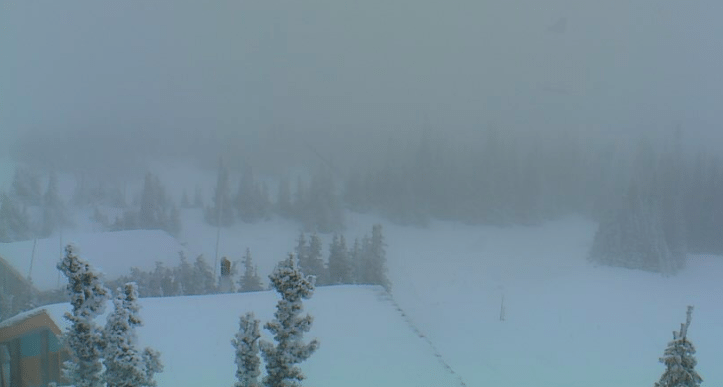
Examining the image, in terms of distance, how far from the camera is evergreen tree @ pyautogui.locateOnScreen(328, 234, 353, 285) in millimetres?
29031

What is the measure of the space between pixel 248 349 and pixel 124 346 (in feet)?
3.54

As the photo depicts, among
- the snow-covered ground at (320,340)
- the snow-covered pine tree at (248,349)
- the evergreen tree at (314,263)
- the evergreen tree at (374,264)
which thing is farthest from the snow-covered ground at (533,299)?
the snow-covered pine tree at (248,349)

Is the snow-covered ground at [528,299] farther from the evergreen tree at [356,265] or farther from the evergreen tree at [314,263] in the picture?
the evergreen tree at [314,263]

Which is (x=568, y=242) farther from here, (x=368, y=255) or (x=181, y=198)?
(x=181, y=198)

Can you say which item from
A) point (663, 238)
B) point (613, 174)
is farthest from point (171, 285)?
point (613, 174)

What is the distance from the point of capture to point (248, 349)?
6000 millimetres

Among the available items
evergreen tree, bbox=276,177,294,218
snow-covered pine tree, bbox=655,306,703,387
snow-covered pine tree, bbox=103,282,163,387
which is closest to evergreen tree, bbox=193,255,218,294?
snow-covered pine tree, bbox=103,282,163,387

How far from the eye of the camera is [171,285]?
92.1 ft

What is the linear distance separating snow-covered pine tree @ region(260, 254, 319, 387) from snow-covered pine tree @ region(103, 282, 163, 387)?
1.11 m

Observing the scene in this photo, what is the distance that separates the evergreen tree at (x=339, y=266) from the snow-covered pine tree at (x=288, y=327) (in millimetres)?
22537

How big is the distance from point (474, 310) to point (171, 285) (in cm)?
1776

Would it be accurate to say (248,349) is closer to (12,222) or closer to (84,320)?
(84,320)

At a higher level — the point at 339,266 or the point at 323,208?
the point at 323,208

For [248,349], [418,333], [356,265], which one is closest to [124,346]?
[248,349]
